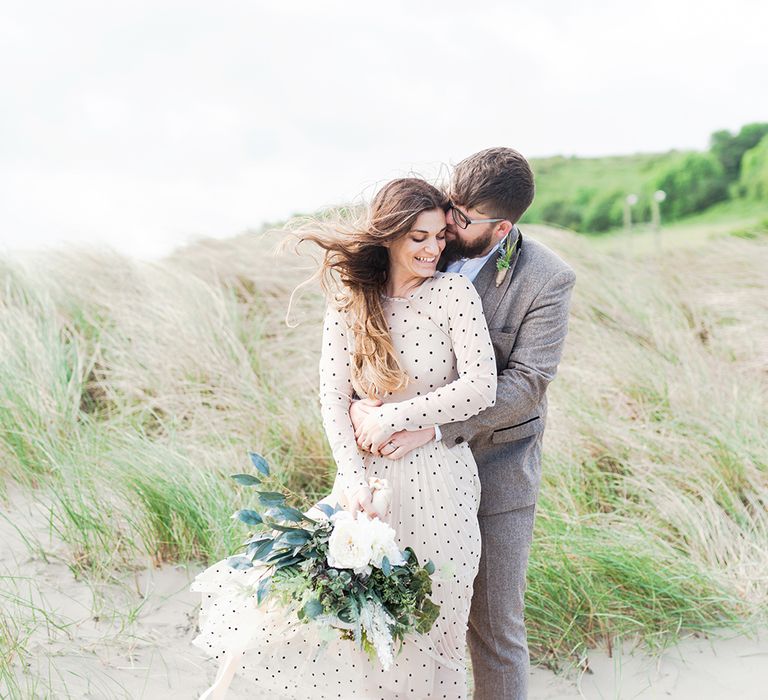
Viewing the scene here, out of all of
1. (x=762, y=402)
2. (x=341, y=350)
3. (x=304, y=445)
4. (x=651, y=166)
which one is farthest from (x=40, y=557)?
(x=651, y=166)

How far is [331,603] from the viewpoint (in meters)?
2.16

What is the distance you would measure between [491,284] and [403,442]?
618mm

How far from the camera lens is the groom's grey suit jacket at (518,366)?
254 cm

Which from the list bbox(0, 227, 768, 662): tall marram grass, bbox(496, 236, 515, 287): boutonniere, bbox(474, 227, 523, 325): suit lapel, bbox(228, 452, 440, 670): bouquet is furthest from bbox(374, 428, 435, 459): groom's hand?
bbox(0, 227, 768, 662): tall marram grass

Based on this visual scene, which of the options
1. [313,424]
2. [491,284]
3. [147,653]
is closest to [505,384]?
[491,284]

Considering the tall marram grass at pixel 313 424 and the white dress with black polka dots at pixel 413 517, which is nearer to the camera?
the white dress with black polka dots at pixel 413 517

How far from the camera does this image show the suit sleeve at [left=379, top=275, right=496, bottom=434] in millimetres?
2387

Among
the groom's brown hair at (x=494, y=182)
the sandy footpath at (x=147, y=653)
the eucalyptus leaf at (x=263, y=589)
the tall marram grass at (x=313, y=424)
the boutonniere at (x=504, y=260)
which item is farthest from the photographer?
the tall marram grass at (x=313, y=424)

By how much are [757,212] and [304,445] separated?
46.7 ft

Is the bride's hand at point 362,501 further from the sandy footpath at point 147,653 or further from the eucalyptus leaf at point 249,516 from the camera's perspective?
the sandy footpath at point 147,653

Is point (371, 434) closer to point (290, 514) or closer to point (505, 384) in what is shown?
point (290, 514)

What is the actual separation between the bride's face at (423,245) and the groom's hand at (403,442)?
1.56ft

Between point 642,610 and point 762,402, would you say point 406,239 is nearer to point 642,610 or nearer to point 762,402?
point 642,610

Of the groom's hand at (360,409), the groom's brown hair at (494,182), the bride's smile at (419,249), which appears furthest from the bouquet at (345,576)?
the groom's brown hair at (494,182)
